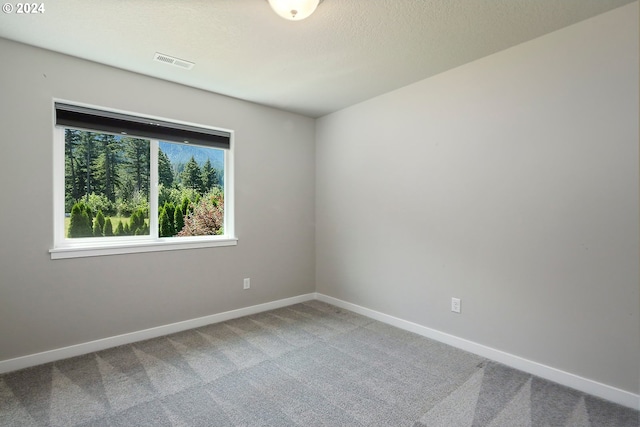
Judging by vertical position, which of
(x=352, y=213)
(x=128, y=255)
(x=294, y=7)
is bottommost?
(x=128, y=255)

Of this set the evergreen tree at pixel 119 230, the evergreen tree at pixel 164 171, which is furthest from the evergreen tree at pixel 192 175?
the evergreen tree at pixel 119 230

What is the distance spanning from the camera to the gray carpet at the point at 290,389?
1.81 m

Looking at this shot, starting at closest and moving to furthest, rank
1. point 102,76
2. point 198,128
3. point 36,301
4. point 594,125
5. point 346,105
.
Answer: point 594,125, point 36,301, point 102,76, point 198,128, point 346,105

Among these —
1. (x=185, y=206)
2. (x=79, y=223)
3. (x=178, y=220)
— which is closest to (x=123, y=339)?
(x=79, y=223)

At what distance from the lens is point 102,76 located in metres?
2.64

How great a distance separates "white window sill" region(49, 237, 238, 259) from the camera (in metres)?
2.51

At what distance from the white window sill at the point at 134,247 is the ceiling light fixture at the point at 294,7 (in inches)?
88.3

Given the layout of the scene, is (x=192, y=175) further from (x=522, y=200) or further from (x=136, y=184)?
(x=522, y=200)

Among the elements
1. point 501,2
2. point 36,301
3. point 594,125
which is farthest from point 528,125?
point 36,301

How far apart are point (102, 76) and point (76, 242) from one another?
142 cm

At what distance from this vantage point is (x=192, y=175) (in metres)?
3.37

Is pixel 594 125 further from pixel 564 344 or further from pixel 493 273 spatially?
pixel 564 344

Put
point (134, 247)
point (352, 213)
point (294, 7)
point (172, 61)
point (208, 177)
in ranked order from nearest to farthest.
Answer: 1. point (294, 7)
2. point (172, 61)
3. point (134, 247)
4. point (208, 177)
5. point (352, 213)

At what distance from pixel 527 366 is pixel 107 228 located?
3.62 metres
